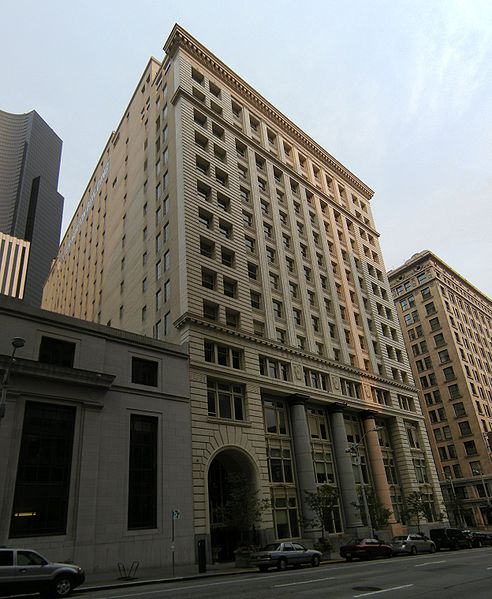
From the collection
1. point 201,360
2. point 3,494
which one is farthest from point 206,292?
point 3,494

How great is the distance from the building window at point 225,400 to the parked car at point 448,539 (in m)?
18.8

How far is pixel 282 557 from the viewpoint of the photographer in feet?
77.7

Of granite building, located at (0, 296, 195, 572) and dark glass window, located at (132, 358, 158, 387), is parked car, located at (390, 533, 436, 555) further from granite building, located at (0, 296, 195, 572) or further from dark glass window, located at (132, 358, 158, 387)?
dark glass window, located at (132, 358, 158, 387)

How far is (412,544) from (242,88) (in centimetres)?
5255

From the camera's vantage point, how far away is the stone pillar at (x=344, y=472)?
4047 cm

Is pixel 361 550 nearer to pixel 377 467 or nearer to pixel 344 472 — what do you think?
pixel 344 472

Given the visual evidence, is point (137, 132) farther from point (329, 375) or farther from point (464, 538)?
point (464, 538)

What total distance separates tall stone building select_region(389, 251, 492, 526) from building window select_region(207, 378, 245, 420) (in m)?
51.7

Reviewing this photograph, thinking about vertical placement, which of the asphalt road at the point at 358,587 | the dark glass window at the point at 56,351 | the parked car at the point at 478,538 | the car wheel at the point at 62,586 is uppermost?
the dark glass window at the point at 56,351

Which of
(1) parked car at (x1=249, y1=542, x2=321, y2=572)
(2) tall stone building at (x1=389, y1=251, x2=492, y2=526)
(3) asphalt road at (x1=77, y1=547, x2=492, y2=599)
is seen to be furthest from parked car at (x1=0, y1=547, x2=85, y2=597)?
(2) tall stone building at (x1=389, y1=251, x2=492, y2=526)

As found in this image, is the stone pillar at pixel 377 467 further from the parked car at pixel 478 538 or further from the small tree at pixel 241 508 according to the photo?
the small tree at pixel 241 508

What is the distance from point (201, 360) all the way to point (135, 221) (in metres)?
24.5

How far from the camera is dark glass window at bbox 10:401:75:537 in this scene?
76.0 ft

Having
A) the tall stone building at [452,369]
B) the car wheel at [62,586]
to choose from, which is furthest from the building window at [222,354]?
the tall stone building at [452,369]
